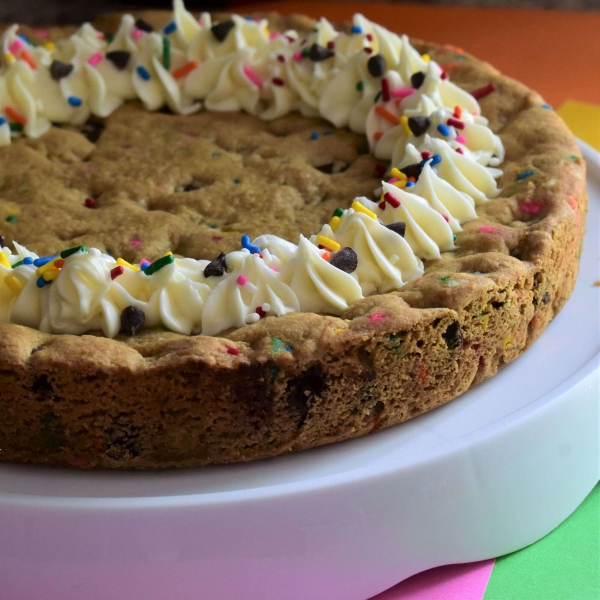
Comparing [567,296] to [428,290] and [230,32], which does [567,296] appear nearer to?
[428,290]

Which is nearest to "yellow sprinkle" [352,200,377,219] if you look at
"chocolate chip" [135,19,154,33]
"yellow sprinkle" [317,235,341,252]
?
"yellow sprinkle" [317,235,341,252]

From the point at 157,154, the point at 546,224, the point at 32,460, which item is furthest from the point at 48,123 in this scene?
the point at 546,224

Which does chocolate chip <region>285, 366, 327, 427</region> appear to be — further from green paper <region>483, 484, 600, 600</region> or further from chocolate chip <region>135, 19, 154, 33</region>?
chocolate chip <region>135, 19, 154, 33</region>

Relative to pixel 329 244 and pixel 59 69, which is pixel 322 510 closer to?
pixel 329 244

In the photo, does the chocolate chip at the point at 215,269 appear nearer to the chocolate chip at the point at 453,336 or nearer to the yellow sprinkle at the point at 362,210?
the yellow sprinkle at the point at 362,210

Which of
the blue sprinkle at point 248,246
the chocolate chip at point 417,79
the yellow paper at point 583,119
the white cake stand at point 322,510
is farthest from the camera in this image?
the yellow paper at point 583,119

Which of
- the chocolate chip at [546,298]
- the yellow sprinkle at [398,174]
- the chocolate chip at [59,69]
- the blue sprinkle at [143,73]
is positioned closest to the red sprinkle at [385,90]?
the yellow sprinkle at [398,174]
